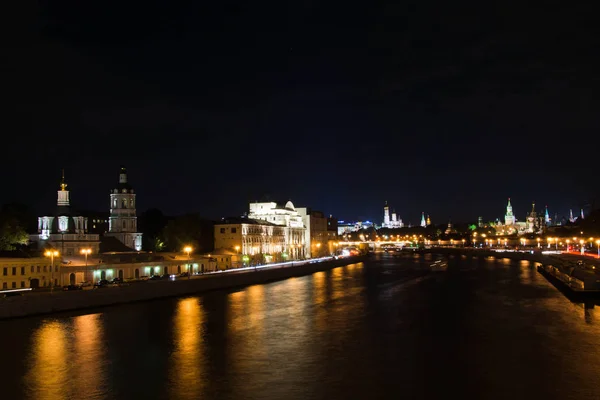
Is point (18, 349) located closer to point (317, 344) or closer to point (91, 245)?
point (317, 344)

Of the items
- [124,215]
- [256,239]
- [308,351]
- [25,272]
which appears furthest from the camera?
[256,239]

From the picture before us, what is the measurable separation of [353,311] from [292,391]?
19.7 m

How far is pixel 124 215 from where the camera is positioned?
2753 inches

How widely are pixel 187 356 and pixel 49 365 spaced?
495 centimetres

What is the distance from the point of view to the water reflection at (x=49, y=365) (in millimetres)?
18656

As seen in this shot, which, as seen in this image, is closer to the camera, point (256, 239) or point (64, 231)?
point (64, 231)

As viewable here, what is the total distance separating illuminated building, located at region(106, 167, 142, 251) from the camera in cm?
6938

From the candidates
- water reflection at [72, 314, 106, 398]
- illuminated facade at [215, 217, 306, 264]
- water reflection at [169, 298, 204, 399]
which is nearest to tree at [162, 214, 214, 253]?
illuminated facade at [215, 217, 306, 264]

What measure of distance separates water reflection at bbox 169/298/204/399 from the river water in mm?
62

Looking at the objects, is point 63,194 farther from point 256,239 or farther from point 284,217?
point 284,217

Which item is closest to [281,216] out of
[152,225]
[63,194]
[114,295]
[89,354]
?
[152,225]

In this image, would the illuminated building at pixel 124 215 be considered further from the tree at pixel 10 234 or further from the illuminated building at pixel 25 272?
the illuminated building at pixel 25 272

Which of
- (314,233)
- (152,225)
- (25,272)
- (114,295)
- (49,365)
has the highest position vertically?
(152,225)

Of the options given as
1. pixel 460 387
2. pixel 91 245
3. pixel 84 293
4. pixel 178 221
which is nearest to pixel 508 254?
pixel 178 221
